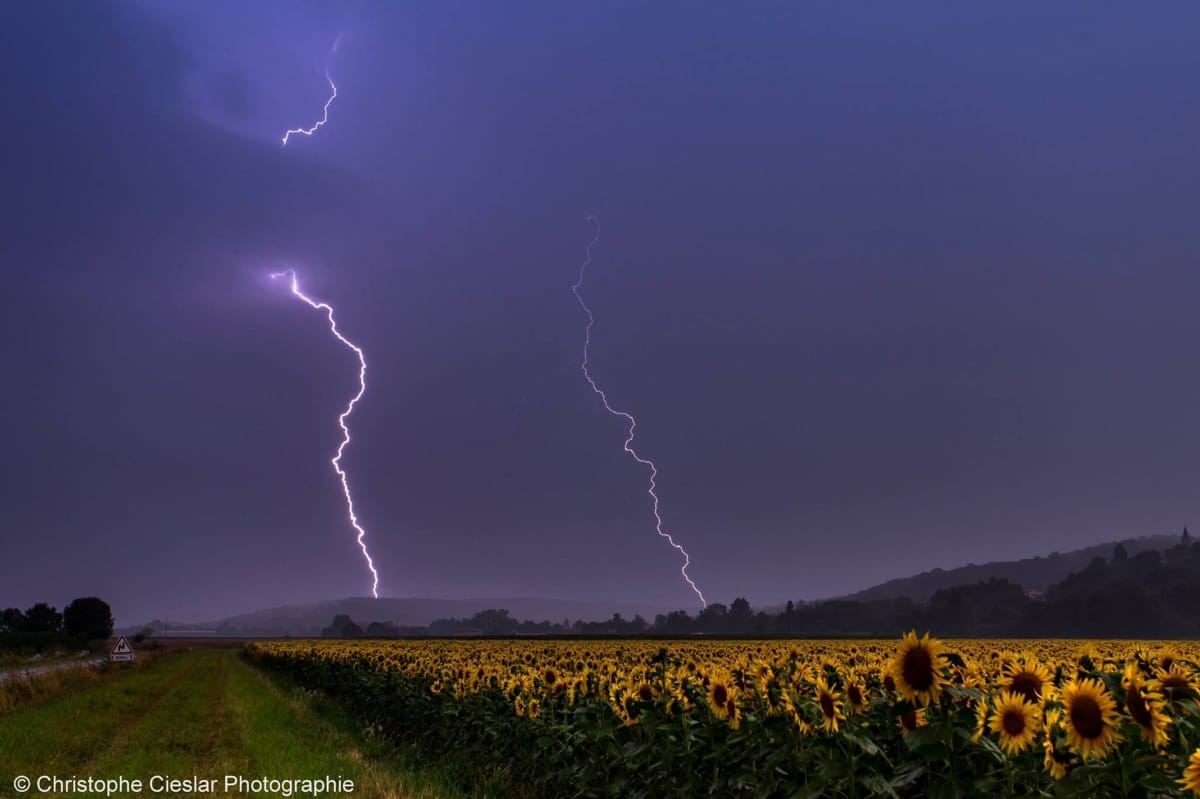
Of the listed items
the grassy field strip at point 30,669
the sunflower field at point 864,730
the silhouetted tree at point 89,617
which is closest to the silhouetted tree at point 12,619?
the silhouetted tree at point 89,617

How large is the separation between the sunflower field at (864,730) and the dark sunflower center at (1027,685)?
10 millimetres

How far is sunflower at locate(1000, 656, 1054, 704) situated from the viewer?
4539mm

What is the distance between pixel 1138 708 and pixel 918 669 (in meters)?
1.09

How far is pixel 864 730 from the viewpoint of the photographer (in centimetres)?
577

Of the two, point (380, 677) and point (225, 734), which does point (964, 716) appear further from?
point (380, 677)

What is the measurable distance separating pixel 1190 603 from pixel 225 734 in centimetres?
20369

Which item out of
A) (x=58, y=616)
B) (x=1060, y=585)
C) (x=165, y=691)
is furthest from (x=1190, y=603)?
(x=58, y=616)

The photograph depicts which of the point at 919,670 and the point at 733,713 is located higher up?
the point at 919,670

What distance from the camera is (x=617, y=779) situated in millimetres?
8781

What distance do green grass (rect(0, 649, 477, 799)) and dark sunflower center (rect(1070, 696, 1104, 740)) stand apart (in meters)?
7.64

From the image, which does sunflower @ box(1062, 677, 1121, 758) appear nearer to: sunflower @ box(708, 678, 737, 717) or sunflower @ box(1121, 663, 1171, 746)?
sunflower @ box(1121, 663, 1171, 746)

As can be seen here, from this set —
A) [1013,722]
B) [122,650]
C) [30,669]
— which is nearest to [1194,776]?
[1013,722]

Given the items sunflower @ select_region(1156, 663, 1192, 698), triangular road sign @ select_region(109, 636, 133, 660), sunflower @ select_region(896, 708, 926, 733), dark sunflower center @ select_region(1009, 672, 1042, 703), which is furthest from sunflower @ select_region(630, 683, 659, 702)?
triangular road sign @ select_region(109, 636, 133, 660)

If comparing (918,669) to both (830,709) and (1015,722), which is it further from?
(830,709)
